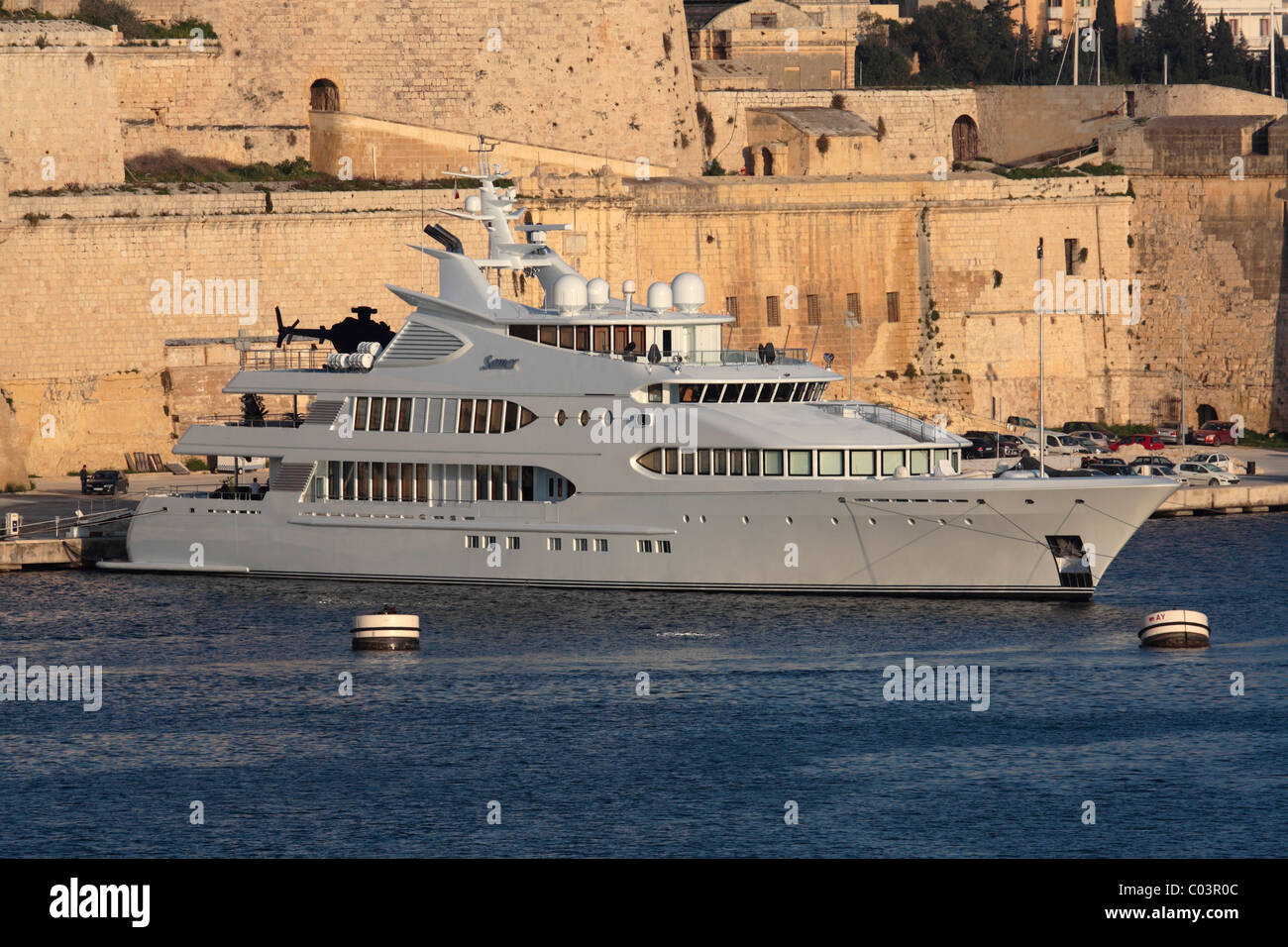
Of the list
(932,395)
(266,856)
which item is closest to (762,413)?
(266,856)

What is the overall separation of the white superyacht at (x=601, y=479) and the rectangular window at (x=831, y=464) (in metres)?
0.04

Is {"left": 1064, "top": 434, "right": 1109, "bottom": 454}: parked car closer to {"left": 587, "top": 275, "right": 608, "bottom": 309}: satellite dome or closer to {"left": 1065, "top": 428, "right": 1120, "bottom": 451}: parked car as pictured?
{"left": 1065, "top": 428, "right": 1120, "bottom": 451}: parked car

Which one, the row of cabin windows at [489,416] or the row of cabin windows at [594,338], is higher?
the row of cabin windows at [594,338]

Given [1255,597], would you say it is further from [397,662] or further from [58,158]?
[58,158]

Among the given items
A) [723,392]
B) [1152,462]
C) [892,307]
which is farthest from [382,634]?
[892,307]

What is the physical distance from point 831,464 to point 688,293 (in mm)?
5387

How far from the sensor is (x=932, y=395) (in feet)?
238

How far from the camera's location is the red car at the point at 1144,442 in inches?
2660

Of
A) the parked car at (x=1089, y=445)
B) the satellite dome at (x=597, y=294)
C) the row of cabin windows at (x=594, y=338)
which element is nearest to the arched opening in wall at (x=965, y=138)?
the parked car at (x=1089, y=445)

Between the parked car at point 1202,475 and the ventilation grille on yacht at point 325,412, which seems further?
the parked car at point 1202,475

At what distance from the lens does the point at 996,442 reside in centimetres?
6531

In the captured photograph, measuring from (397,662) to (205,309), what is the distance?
82.2 ft

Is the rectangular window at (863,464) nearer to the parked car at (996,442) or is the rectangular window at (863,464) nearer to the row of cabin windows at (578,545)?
the row of cabin windows at (578,545)
